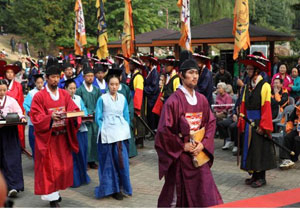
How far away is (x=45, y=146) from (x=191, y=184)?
224cm

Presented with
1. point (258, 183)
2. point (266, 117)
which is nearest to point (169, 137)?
point (266, 117)

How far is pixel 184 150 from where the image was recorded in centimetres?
436

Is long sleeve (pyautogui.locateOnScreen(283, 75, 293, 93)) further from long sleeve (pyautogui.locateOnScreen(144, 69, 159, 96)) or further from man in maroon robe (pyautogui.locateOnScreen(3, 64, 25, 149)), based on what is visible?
man in maroon robe (pyautogui.locateOnScreen(3, 64, 25, 149))

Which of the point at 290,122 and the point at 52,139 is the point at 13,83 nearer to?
the point at 52,139

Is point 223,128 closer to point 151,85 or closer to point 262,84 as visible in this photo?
point 151,85

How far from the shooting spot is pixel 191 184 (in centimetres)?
437

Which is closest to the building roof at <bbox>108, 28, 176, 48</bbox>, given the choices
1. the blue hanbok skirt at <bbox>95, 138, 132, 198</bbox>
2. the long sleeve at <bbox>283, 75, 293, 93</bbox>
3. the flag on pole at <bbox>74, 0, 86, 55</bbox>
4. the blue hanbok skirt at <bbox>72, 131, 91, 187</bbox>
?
the flag on pole at <bbox>74, 0, 86, 55</bbox>

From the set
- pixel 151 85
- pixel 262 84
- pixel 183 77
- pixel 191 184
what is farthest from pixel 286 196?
pixel 151 85

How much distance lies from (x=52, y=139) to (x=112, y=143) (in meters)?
0.85

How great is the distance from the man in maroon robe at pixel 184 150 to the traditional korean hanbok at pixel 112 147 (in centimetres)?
170

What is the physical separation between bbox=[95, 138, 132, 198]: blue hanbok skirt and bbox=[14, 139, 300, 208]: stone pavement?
16 cm

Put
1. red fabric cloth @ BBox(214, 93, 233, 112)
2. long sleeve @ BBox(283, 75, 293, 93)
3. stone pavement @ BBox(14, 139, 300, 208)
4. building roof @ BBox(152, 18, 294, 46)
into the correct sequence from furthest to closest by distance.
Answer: building roof @ BBox(152, 18, 294, 46) < long sleeve @ BBox(283, 75, 293, 93) < red fabric cloth @ BBox(214, 93, 233, 112) < stone pavement @ BBox(14, 139, 300, 208)

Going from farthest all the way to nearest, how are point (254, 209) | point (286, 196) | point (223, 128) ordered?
point (223, 128)
point (286, 196)
point (254, 209)

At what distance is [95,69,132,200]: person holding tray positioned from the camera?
239 inches
